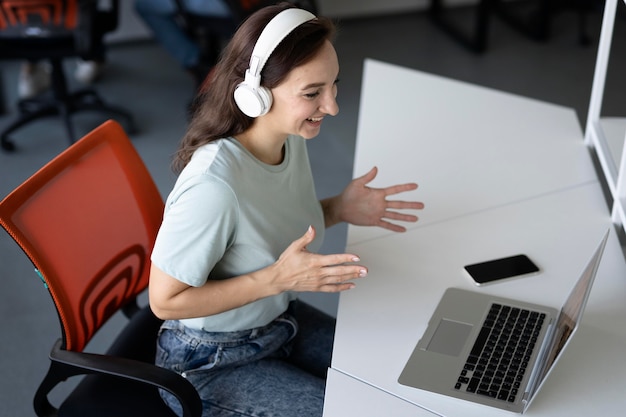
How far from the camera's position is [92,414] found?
165cm

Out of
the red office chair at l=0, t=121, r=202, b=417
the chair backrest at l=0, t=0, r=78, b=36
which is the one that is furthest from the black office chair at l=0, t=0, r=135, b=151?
the red office chair at l=0, t=121, r=202, b=417

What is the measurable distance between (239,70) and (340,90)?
261 centimetres

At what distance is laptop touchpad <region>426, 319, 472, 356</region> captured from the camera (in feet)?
5.01

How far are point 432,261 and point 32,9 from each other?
2383mm

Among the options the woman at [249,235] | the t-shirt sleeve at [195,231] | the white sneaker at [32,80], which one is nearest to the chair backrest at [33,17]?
the white sneaker at [32,80]

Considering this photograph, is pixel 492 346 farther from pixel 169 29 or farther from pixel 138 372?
pixel 169 29

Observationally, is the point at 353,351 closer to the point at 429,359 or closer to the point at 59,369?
the point at 429,359

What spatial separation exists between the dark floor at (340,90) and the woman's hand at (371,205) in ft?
3.07

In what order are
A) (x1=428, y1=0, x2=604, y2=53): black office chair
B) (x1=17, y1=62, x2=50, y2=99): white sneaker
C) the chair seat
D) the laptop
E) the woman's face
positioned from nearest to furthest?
the laptop → the woman's face → the chair seat → (x1=17, y1=62, x2=50, y2=99): white sneaker → (x1=428, y1=0, x2=604, y2=53): black office chair

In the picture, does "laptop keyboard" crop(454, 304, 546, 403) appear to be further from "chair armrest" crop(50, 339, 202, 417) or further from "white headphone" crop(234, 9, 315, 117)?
"white headphone" crop(234, 9, 315, 117)

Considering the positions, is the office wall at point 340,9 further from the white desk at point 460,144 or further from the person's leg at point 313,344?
the person's leg at point 313,344

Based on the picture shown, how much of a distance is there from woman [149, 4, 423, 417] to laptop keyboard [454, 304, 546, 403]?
0.27 metres

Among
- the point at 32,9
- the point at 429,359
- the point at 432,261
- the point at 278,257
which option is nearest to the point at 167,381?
the point at 278,257

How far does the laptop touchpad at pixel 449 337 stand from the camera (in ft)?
5.01
